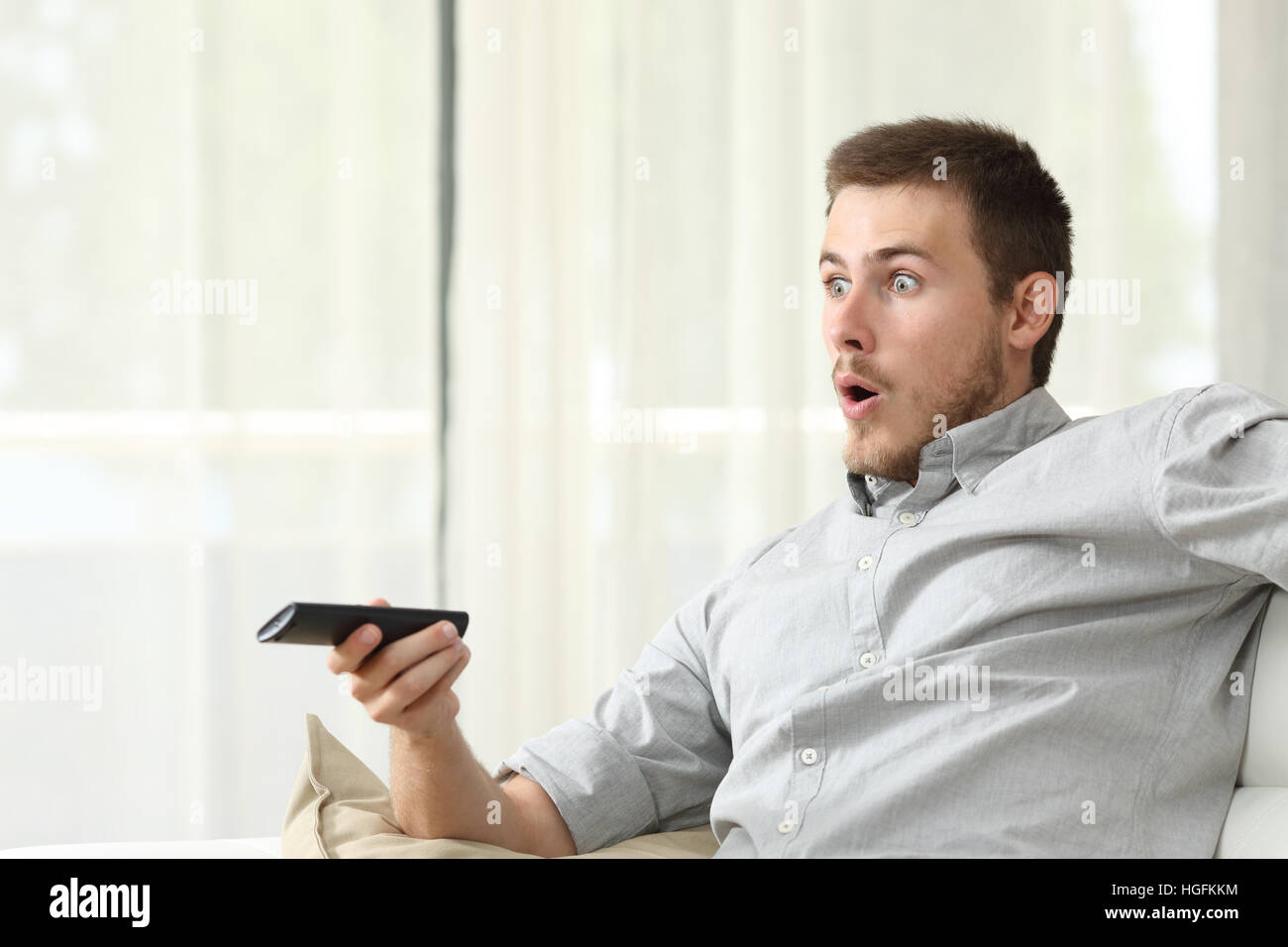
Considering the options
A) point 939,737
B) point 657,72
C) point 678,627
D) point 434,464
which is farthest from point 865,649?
point 657,72

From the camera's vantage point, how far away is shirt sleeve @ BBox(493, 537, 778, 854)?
3.84ft

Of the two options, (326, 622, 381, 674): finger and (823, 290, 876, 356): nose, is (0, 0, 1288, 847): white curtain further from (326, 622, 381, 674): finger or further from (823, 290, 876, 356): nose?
(326, 622, 381, 674): finger

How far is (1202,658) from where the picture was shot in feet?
3.41

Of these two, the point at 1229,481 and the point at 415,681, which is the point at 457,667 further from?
the point at 1229,481

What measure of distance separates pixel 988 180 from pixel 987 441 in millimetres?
275

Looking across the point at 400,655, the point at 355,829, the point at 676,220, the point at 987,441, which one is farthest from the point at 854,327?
the point at 676,220

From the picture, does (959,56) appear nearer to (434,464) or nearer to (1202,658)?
(434,464)

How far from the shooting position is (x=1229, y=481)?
0.99 meters

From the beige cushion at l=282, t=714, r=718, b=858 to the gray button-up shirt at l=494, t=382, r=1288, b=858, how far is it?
0.04m

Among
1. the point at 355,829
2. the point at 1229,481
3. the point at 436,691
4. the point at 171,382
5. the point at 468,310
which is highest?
the point at 468,310

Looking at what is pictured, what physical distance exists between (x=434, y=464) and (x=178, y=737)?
0.67m

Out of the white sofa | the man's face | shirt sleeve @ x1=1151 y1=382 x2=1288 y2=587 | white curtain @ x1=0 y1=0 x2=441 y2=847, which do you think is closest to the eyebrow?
the man's face

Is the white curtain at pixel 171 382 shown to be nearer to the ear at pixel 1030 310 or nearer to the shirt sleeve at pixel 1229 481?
the ear at pixel 1030 310

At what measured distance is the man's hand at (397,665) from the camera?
3.00 ft
